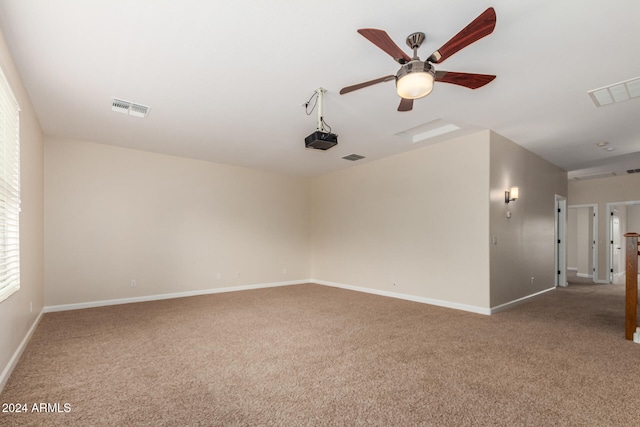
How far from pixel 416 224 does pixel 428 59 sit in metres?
3.82

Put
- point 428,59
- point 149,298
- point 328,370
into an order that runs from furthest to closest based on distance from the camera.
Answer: point 149,298 < point 328,370 < point 428,59

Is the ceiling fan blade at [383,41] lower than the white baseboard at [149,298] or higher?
higher

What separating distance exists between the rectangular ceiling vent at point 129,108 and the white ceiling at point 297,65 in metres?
0.08

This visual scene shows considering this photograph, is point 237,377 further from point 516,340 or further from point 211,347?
point 516,340

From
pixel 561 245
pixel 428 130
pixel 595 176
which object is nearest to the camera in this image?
pixel 428 130

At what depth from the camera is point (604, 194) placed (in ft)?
26.9

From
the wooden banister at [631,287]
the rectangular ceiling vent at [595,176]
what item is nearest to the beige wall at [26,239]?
the wooden banister at [631,287]

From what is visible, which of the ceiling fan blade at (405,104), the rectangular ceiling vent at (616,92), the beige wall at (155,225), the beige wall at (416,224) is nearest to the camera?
the ceiling fan blade at (405,104)

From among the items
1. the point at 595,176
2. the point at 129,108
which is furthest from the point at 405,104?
the point at 595,176

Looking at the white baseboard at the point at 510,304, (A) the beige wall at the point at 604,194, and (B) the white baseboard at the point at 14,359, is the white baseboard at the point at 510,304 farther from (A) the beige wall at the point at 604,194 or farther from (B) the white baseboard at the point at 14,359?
(B) the white baseboard at the point at 14,359

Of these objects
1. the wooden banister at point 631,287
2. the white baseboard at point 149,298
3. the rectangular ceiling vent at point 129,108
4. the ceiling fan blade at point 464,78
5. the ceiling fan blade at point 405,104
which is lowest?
the white baseboard at point 149,298

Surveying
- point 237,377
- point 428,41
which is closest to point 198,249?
point 237,377

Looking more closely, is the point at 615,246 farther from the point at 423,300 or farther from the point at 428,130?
the point at 428,130

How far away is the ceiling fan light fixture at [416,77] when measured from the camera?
2271 mm
